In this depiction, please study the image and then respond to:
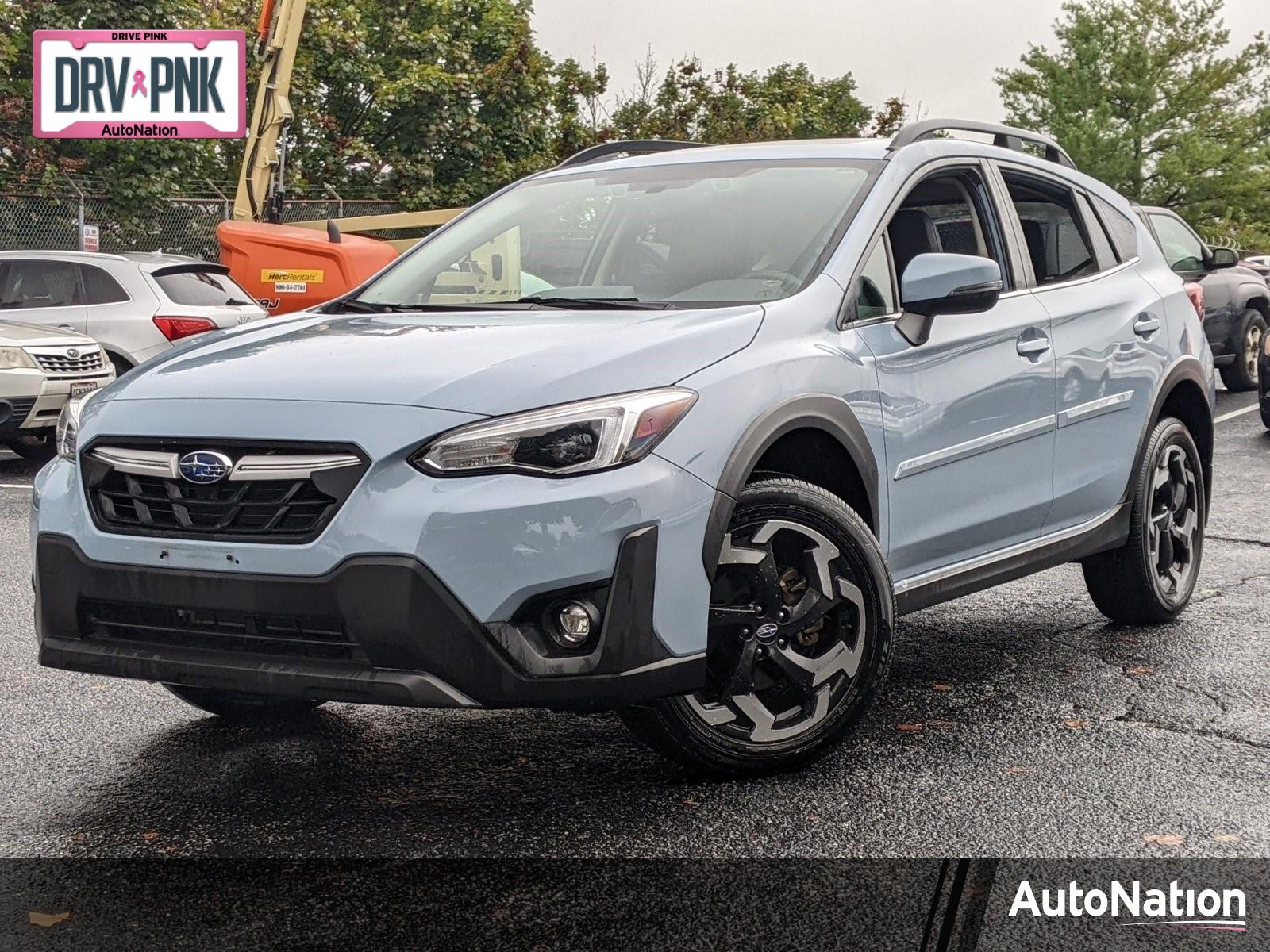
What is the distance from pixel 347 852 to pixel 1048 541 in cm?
272

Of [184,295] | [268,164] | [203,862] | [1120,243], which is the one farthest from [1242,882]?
[268,164]

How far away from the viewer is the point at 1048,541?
5.42 metres

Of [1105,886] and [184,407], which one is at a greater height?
[184,407]

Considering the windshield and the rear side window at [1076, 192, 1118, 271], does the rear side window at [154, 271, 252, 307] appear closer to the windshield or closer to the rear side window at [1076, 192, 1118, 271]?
the windshield

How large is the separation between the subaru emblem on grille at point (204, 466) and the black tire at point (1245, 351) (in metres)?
15.7

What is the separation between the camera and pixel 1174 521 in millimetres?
6367

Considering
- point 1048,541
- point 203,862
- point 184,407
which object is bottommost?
point 203,862

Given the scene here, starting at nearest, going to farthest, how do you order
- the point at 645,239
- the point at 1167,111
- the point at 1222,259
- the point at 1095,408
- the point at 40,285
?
the point at 645,239 → the point at 1095,408 → the point at 40,285 → the point at 1222,259 → the point at 1167,111

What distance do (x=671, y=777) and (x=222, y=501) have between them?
1.43m

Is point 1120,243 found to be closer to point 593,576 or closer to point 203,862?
point 593,576

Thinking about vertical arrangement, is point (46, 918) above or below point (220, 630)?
below

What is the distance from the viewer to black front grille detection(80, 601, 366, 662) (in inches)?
143

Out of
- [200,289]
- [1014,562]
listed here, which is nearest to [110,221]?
[200,289]

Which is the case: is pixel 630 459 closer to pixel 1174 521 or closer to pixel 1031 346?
pixel 1031 346
